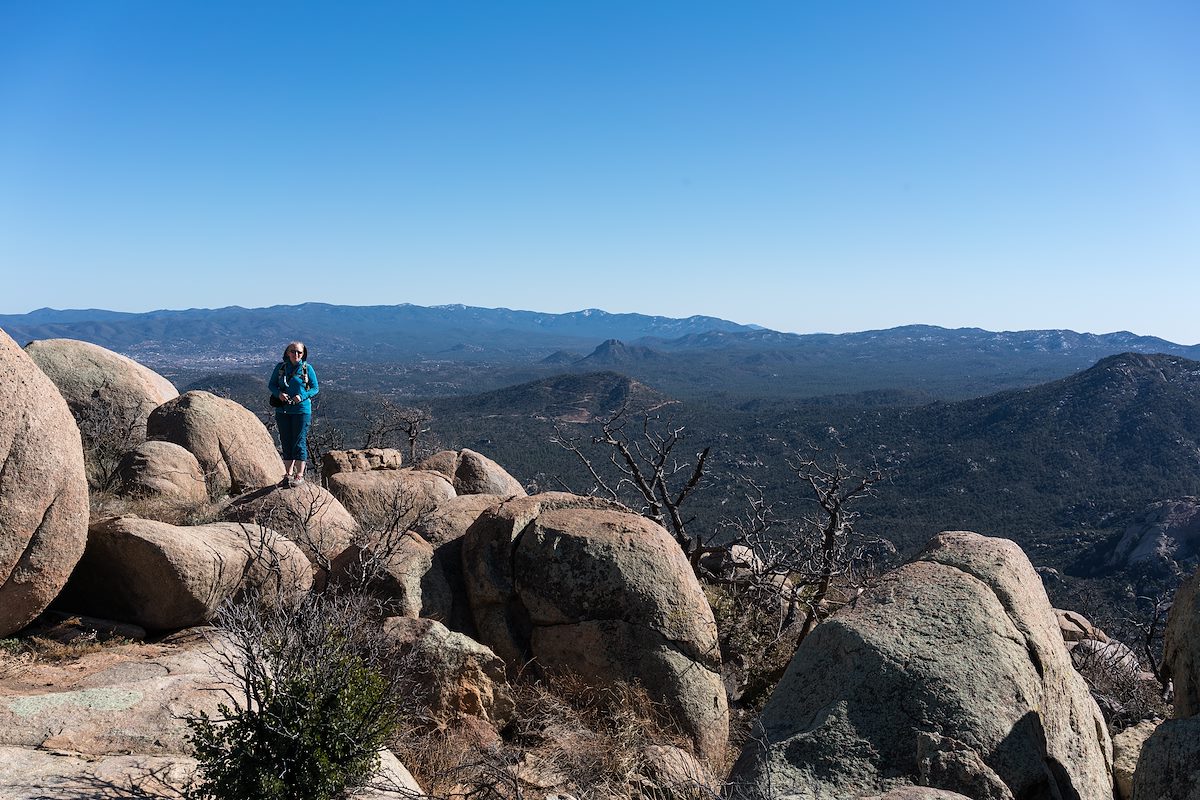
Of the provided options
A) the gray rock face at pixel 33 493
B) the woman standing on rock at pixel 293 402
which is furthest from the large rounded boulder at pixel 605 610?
the woman standing on rock at pixel 293 402

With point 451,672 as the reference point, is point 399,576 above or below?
above

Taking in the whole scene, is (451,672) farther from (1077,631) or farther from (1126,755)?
(1077,631)

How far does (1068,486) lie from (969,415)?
647 inches

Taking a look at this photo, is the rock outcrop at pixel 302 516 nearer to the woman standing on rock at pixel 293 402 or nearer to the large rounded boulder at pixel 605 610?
the woman standing on rock at pixel 293 402

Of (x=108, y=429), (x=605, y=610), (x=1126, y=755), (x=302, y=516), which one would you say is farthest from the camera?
(x=108, y=429)

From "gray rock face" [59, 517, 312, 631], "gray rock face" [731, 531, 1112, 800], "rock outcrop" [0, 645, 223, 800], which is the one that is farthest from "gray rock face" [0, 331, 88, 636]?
"gray rock face" [731, 531, 1112, 800]

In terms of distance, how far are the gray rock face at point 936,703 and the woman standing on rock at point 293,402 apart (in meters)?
7.99

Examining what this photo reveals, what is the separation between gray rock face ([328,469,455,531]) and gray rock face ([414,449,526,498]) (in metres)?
2.64

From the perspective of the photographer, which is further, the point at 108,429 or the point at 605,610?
the point at 108,429

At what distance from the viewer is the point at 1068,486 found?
5147 centimetres

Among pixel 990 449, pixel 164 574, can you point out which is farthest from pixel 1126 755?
pixel 990 449

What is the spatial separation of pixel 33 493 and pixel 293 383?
4505 mm

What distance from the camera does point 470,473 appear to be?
1596cm

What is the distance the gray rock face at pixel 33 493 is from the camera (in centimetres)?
683
